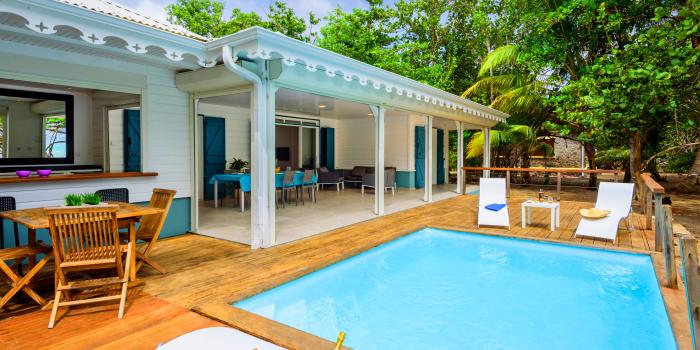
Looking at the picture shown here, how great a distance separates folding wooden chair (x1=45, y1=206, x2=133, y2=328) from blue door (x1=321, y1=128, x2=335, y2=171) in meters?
9.91

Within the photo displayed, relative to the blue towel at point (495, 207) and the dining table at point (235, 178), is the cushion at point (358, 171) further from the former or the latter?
the blue towel at point (495, 207)

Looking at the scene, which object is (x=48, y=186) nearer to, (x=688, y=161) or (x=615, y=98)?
(x=615, y=98)

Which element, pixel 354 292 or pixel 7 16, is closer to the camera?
pixel 7 16

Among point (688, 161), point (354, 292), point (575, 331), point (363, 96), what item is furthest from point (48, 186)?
point (688, 161)

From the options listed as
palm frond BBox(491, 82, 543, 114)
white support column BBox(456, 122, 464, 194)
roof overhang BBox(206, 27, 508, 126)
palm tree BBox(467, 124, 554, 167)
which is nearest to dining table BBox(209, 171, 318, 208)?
roof overhang BBox(206, 27, 508, 126)

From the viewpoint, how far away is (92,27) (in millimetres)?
3486

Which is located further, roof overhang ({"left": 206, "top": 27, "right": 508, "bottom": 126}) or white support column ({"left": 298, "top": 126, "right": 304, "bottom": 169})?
white support column ({"left": 298, "top": 126, "right": 304, "bottom": 169})

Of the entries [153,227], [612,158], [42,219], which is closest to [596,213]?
[153,227]

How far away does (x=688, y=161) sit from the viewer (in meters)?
14.7

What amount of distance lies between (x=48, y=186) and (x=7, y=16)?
197 centimetres

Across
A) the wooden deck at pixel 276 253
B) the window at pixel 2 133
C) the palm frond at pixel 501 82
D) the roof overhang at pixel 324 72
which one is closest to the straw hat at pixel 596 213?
the wooden deck at pixel 276 253

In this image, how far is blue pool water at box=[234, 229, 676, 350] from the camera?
10.6 ft

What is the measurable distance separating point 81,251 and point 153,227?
3.18 feet

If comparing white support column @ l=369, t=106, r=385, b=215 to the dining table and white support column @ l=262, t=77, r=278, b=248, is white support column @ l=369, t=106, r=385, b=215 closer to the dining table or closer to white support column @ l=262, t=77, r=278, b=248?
the dining table
